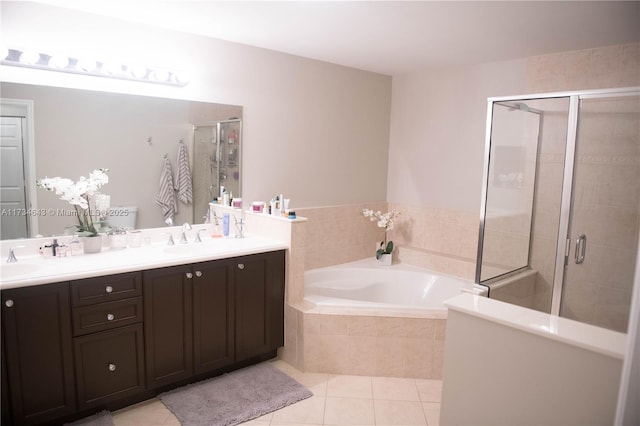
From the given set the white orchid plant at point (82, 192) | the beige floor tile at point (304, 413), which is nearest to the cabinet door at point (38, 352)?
the white orchid plant at point (82, 192)

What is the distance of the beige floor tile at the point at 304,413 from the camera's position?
2.51 metres

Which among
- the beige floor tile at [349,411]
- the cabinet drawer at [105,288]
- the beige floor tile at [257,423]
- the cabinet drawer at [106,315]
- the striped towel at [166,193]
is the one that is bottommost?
the beige floor tile at [257,423]

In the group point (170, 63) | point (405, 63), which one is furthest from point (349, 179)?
point (170, 63)

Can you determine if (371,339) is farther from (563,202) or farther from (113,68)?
(113,68)

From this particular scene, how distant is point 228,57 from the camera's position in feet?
10.8

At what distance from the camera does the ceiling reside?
2453 millimetres

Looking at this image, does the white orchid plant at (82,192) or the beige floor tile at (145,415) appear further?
the white orchid plant at (82,192)

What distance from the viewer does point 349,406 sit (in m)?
2.68

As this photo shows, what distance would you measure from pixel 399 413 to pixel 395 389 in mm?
275

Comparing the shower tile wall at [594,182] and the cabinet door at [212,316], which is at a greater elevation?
the shower tile wall at [594,182]

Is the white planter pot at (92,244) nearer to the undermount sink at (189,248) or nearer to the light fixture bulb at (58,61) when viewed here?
the undermount sink at (189,248)

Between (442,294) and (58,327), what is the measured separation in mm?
2922

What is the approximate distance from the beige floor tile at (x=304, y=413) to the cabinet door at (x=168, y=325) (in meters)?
0.65

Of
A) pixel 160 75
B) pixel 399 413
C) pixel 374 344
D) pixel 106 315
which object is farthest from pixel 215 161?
pixel 399 413
